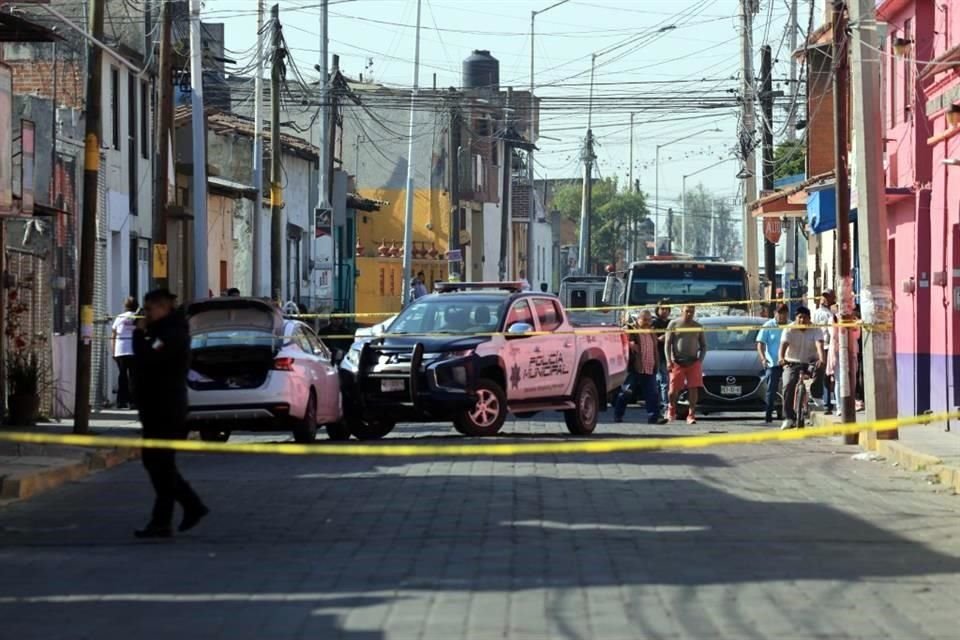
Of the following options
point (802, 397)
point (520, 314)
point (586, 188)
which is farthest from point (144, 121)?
point (586, 188)

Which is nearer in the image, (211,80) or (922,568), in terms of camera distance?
(922,568)

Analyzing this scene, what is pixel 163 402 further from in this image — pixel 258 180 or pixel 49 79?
pixel 258 180

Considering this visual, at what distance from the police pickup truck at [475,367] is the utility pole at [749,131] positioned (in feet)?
70.8

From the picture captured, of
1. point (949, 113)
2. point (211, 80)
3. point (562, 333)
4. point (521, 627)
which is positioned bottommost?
point (521, 627)

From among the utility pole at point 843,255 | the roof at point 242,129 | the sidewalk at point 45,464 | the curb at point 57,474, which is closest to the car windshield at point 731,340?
the utility pole at point 843,255

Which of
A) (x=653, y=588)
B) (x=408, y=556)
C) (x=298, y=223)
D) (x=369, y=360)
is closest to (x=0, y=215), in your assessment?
(x=369, y=360)

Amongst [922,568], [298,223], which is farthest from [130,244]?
[922,568]

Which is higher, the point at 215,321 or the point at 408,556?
the point at 215,321

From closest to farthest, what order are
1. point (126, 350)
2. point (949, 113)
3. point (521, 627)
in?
1. point (521, 627)
2. point (949, 113)
3. point (126, 350)

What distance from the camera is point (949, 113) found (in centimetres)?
2180

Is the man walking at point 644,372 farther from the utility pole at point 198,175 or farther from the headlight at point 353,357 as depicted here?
the utility pole at point 198,175

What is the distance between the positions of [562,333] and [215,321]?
4750mm

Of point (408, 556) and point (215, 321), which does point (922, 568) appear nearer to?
point (408, 556)

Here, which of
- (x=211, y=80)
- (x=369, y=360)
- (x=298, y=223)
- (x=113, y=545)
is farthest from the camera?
(x=211, y=80)
